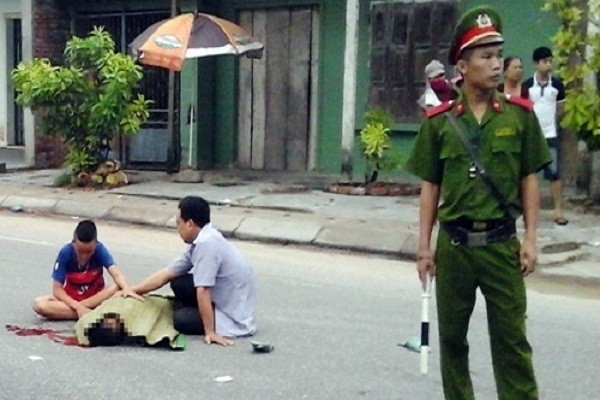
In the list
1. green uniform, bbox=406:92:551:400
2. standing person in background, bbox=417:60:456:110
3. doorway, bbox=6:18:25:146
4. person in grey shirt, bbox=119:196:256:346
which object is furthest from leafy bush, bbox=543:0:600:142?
doorway, bbox=6:18:25:146

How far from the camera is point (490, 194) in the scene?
4.84 meters

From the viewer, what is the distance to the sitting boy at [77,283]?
7.89m

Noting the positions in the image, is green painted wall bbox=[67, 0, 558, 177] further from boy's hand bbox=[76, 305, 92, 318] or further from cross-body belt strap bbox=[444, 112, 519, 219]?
cross-body belt strap bbox=[444, 112, 519, 219]

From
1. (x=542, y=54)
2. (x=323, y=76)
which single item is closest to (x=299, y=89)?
(x=323, y=76)

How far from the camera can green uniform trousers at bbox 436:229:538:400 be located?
4828 mm

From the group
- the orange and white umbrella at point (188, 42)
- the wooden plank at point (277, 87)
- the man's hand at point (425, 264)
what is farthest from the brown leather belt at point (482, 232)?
the wooden plank at point (277, 87)

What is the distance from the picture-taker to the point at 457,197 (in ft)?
16.1

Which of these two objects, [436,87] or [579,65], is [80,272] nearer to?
[436,87]

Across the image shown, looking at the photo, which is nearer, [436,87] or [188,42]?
[436,87]

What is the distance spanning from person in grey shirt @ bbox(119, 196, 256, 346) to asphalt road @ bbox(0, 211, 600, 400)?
0.41ft

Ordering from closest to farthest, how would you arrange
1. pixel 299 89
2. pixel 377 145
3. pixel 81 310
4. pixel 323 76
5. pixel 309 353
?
pixel 309 353 → pixel 81 310 → pixel 377 145 → pixel 323 76 → pixel 299 89

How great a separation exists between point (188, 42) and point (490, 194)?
427 inches

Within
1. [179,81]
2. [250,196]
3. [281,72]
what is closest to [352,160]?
[250,196]

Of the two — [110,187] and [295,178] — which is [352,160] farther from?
[110,187]
